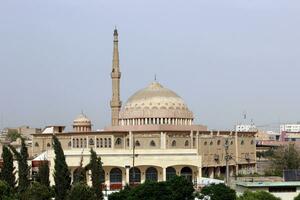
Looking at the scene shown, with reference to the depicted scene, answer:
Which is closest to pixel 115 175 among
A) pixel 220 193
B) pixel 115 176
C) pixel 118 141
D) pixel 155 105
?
pixel 115 176

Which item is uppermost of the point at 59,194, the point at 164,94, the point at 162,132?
the point at 164,94

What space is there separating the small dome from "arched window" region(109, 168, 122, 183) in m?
7.42

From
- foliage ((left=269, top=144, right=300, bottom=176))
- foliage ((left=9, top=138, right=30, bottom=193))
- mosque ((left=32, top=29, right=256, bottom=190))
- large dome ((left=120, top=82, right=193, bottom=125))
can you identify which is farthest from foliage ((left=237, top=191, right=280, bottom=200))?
large dome ((left=120, top=82, right=193, bottom=125))

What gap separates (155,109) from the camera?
66500 millimetres

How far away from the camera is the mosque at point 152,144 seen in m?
60.1

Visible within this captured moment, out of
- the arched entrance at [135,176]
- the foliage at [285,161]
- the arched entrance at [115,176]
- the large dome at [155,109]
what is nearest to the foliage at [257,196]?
the arched entrance at [135,176]

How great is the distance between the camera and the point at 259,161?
82.4m

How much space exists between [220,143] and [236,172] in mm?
3791

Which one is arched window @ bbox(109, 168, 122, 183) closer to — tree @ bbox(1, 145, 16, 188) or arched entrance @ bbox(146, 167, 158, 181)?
arched entrance @ bbox(146, 167, 158, 181)

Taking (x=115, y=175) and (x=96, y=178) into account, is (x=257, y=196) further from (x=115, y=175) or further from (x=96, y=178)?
(x=115, y=175)

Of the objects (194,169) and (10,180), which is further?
(194,169)

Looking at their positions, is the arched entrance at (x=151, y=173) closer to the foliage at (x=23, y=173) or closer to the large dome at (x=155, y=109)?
the large dome at (x=155, y=109)

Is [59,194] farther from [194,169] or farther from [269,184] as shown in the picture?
[194,169]

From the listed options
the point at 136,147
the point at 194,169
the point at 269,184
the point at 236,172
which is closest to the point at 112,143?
the point at 136,147
